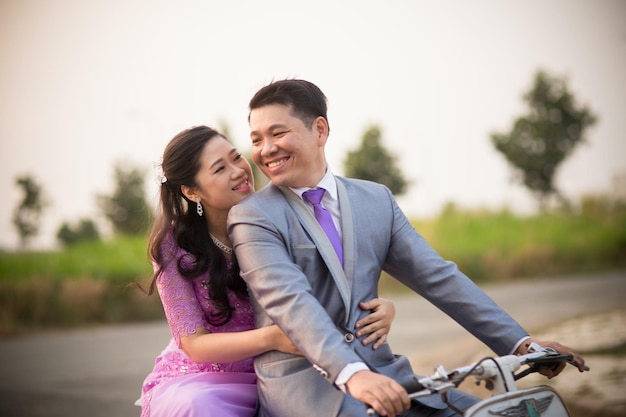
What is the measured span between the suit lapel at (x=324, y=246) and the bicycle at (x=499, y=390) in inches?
18.0

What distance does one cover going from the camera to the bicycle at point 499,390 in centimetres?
232

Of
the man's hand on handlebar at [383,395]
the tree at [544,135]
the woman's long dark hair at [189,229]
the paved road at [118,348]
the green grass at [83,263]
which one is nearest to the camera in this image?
the man's hand on handlebar at [383,395]

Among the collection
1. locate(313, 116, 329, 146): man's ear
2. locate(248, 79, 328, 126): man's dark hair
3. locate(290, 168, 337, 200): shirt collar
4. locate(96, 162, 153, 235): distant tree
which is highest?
locate(96, 162, 153, 235): distant tree

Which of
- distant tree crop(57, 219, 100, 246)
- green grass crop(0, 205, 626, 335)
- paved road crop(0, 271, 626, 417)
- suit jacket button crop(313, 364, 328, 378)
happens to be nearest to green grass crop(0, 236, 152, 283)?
green grass crop(0, 205, 626, 335)

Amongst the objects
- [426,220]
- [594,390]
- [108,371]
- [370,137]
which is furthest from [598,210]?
[594,390]

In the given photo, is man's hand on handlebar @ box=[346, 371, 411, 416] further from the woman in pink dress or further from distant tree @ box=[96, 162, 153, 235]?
distant tree @ box=[96, 162, 153, 235]

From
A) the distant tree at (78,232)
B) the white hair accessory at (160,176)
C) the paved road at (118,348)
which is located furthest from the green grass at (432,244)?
the white hair accessory at (160,176)

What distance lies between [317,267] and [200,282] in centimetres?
78

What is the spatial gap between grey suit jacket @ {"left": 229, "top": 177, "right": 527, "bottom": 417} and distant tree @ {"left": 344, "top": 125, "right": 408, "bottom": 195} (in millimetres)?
21707

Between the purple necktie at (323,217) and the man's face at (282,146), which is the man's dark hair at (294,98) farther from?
the purple necktie at (323,217)

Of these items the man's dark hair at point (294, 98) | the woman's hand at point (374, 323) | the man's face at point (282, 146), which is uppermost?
the man's dark hair at point (294, 98)

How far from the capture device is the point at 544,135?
90.2 feet

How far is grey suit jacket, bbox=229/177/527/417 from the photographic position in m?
2.56

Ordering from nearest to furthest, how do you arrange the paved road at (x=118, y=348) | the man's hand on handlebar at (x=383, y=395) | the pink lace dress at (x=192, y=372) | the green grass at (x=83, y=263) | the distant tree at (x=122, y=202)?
the man's hand on handlebar at (x=383, y=395) → the pink lace dress at (x=192, y=372) → the paved road at (x=118, y=348) → the green grass at (x=83, y=263) → the distant tree at (x=122, y=202)
